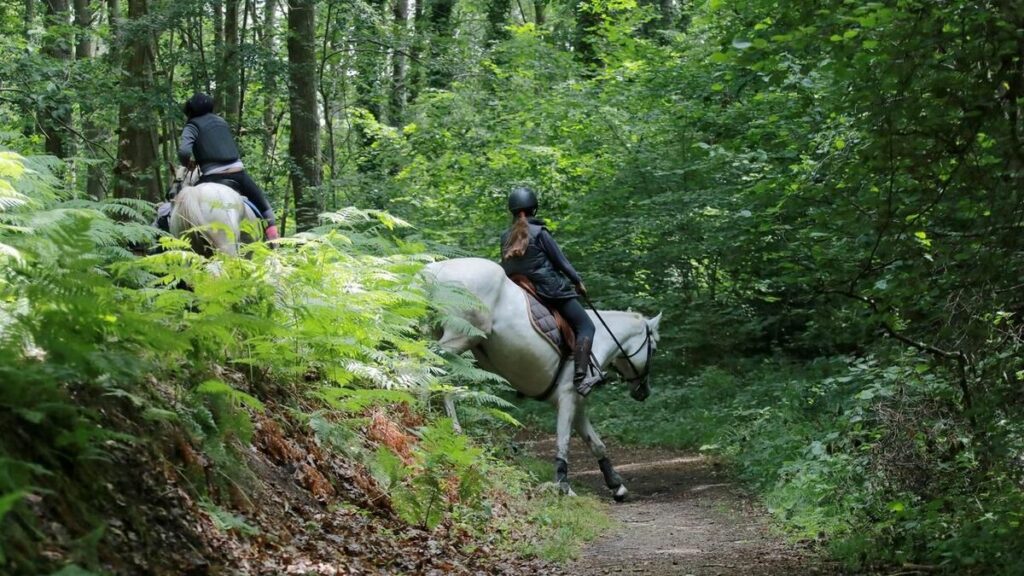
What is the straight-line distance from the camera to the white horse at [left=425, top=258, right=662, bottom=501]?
11023mm

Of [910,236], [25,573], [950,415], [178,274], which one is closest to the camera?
[25,573]

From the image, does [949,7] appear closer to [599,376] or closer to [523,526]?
[523,526]

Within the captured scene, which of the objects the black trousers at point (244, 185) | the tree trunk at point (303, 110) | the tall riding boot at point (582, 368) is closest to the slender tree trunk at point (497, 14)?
the tree trunk at point (303, 110)

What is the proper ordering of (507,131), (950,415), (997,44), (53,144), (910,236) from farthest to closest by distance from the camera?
(507,131) < (53,144) < (950,415) < (910,236) < (997,44)

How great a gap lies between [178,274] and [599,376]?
21.0ft

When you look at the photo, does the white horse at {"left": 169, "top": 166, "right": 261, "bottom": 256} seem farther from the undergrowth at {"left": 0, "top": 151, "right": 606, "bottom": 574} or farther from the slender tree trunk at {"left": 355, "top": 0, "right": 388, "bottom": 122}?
the slender tree trunk at {"left": 355, "top": 0, "right": 388, "bottom": 122}

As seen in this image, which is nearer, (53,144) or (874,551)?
(874,551)

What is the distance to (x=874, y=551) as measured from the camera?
686 centimetres

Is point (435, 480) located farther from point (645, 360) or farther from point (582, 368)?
point (645, 360)

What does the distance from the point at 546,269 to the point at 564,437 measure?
1.89m

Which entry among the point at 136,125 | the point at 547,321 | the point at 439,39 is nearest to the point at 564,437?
the point at 547,321

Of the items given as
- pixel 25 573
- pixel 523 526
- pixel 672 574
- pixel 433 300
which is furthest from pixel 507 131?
pixel 25 573

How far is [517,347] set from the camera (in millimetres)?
11477

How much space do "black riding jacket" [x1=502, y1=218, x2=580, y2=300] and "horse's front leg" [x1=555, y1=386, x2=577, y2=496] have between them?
117 centimetres
